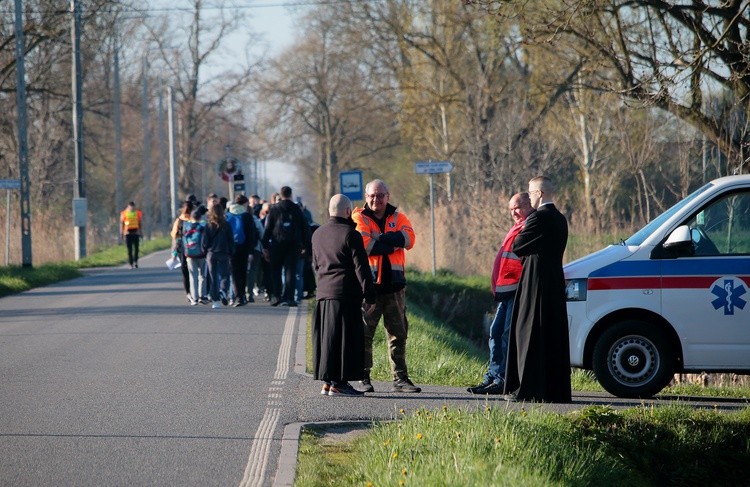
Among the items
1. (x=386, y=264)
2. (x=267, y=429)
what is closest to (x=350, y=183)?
(x=386, y=264)

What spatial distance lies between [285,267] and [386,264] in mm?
8978

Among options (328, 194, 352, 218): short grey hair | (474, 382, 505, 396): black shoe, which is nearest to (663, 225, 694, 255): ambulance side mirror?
(474, 382, 505, 396): black shoe

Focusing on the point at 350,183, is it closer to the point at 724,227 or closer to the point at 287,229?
the point at 287,229

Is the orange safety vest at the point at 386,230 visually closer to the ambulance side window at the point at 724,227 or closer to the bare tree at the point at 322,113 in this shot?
the ambulance side window at the point at 724,227

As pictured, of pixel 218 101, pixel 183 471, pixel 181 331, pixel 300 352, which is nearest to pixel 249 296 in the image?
pixel 181 331

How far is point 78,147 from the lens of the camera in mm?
36000

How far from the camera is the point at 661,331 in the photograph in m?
10.8

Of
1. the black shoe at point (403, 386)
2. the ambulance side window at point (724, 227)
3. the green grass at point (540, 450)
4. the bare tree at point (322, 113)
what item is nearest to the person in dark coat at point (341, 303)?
the black shoe at point (403, 386)

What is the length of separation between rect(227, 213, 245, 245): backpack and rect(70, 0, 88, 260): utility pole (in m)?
15.9

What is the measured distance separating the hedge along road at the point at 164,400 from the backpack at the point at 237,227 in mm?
1634

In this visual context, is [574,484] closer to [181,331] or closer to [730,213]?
[730,213]

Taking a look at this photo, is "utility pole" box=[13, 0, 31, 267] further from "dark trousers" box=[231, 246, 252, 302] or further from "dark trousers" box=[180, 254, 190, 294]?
"dark trousers" box=[231, 246, 252, 302]

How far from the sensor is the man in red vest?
Result: 428 inches

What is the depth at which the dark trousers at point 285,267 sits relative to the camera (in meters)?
19.2
